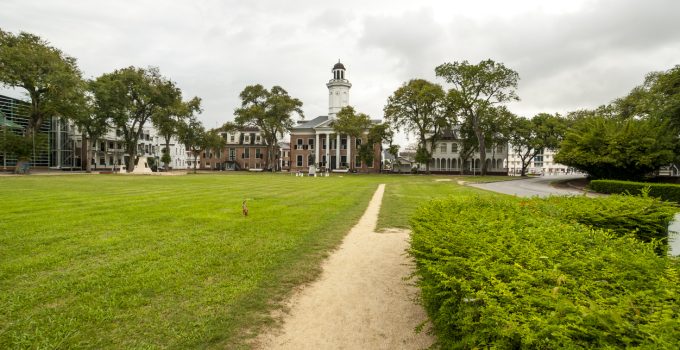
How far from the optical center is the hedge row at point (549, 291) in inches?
79.4

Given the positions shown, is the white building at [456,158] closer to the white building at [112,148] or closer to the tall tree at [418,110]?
the tall tree at [418,110]

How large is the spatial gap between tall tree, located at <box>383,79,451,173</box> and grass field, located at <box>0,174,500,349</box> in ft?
174

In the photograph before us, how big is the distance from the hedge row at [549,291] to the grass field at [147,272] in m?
2.82

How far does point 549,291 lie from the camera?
2.57 m

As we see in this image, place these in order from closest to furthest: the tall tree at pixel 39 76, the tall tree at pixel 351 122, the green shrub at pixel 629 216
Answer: the green shrub at pixel 629 216 → the tall tree at pixel 39 76 → the tall tree at pixel 351 122

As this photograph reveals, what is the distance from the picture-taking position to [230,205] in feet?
53.0

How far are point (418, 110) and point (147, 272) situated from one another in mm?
62448

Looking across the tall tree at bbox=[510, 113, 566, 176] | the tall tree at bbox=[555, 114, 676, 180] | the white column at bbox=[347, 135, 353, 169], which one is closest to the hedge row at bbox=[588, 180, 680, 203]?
the tall tree at bbox=[555, 114, 676, 180]

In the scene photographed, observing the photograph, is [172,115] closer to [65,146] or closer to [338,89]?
[65,146]

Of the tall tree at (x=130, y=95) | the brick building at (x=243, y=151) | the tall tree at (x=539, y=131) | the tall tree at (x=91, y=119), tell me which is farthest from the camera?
the brick building at (x=243, y=151)

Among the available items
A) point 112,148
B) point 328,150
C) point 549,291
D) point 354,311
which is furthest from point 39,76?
point 549,291

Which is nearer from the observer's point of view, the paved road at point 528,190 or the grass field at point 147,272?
the grass field at point 147,272

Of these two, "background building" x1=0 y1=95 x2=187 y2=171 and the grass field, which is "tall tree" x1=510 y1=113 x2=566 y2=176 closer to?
the grass field

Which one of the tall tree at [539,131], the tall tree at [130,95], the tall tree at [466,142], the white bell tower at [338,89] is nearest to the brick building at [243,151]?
the white bell tower at [338,89]
